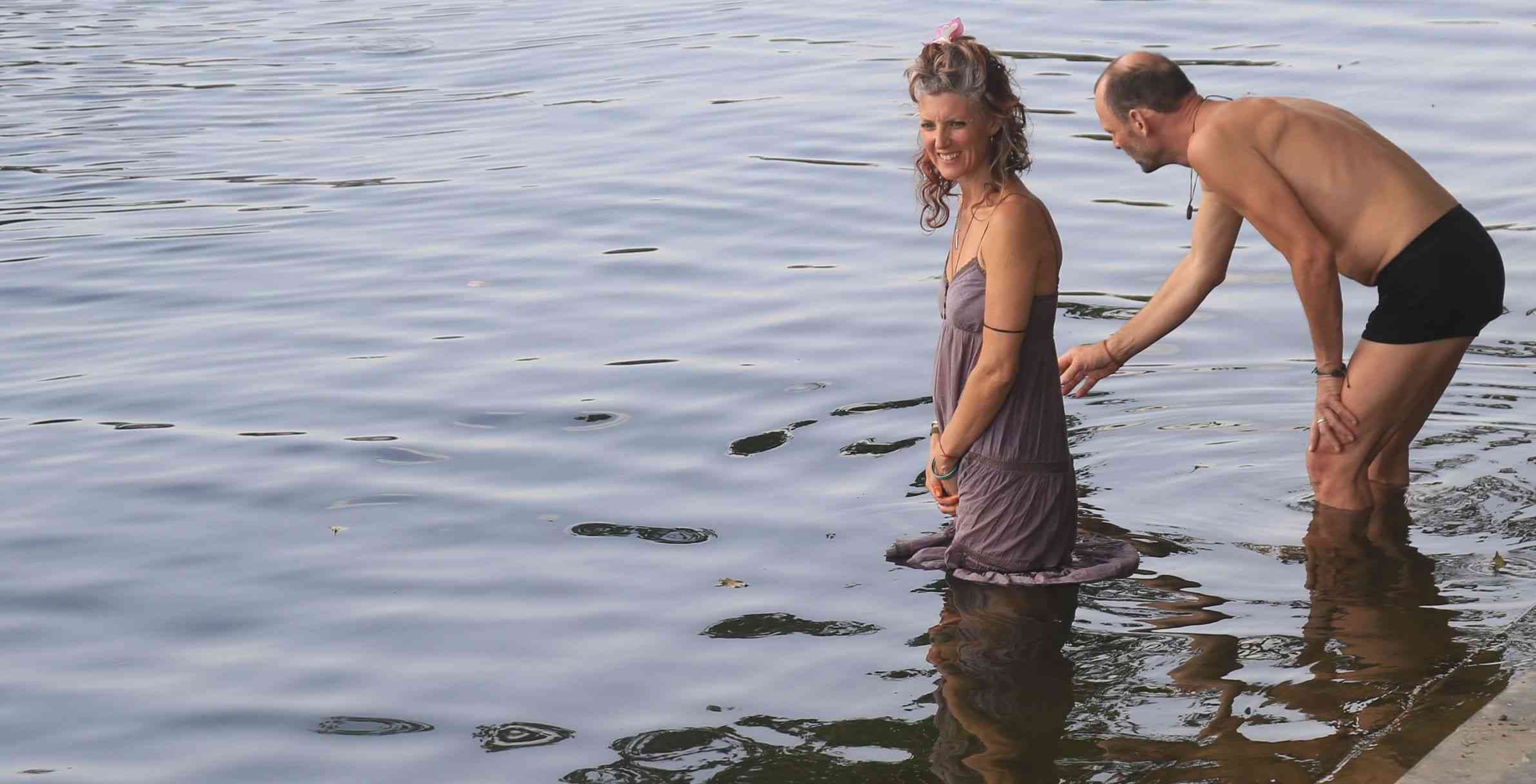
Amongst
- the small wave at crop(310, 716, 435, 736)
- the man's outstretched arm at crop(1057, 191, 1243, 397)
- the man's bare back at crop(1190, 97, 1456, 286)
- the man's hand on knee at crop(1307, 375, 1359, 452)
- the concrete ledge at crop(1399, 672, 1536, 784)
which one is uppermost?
the man's bare back at crop(1190, 97, 1456, 286)

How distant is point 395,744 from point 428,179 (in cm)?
892

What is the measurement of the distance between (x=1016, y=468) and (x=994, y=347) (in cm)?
46

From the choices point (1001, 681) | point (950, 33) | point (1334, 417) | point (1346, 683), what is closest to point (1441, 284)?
point (1334, 417)

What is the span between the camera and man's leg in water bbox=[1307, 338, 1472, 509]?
18.5ft

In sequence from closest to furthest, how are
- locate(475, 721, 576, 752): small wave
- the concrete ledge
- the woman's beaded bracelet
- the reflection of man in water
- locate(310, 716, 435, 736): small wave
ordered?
the concrete ledge, the reflection of man in water, locate(475, 721, 576, 752): small wave, locate(310, 716, 435, 736): small wave, the woman's beaded bracelet

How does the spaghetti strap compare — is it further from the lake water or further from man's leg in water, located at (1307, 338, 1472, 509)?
man's leg in water, located at (1307, 338, 1472, 509)

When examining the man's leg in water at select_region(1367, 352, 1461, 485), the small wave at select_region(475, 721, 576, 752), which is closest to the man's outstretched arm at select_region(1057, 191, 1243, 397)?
the man's leg in water at select_region(1367, 352, 1461, 485)

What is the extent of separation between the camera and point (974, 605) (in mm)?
5508

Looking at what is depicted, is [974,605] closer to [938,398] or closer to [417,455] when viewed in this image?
[938,398]

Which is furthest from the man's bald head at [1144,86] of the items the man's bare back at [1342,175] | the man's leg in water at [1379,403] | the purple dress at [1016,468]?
the man's leg in water at [1379,403]

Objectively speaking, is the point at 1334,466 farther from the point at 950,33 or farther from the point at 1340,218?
the point at 950,33

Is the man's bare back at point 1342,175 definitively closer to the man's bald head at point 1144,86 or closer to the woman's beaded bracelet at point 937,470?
the man's bald head at point 1144,86

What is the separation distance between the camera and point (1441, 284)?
5.54m

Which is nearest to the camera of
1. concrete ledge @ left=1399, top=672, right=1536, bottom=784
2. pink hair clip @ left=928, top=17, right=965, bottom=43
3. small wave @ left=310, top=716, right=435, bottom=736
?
concrete ledge @ left=1399, top=672, right=1536, bottom=784
